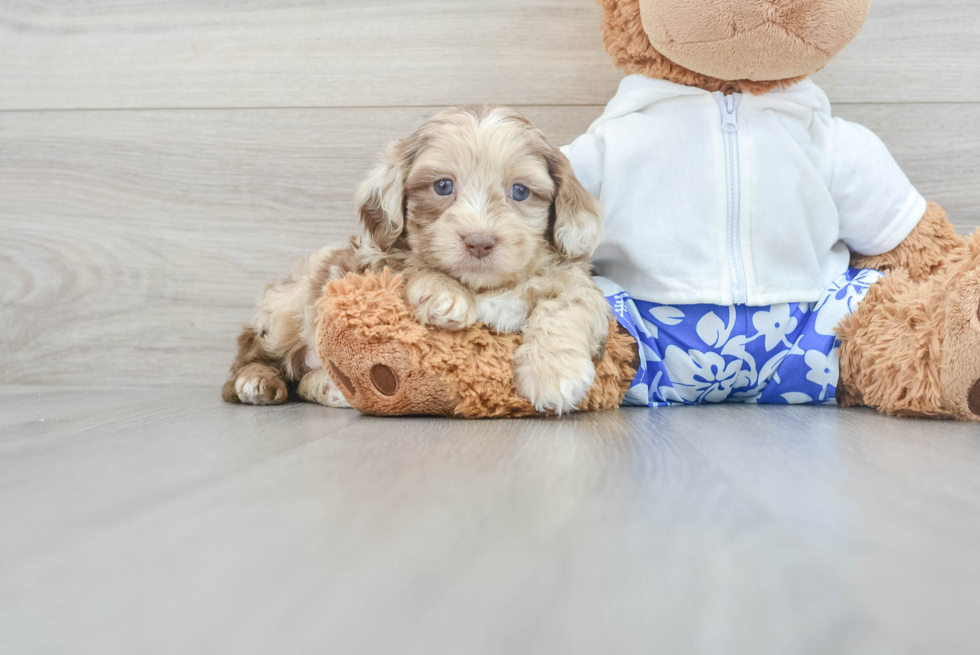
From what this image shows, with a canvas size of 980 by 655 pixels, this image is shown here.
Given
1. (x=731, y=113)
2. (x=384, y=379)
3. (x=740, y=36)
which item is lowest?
(x=384, y=379)

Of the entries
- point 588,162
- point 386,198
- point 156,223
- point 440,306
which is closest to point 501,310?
point 440,306

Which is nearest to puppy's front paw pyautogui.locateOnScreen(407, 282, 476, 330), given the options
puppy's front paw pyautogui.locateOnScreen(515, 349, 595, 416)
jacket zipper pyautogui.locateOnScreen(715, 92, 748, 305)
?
puppy's front paw pyautogui.locateOnScreen(515, 349, 595, 416)

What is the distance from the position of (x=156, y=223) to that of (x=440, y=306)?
3.21 feet

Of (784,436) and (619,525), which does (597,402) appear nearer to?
(784,436)

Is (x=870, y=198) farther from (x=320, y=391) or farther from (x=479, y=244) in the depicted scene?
(x=320, y=391)

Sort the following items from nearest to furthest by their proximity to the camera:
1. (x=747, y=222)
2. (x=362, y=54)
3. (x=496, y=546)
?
(x=496, y=546) < (x=747, y=222) < (x=362, y=54)

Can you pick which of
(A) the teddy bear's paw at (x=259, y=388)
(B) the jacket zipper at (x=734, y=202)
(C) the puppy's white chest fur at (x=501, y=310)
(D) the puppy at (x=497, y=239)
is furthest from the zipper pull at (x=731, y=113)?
(A) the teddy bear's paw at (x=259, y=388)

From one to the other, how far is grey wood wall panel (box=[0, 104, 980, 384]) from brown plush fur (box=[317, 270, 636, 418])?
24.9 inches

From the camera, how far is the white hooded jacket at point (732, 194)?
3.99 ft

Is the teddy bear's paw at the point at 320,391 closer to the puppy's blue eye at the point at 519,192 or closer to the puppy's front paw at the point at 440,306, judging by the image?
the puppy's front paw at the point at 440,306

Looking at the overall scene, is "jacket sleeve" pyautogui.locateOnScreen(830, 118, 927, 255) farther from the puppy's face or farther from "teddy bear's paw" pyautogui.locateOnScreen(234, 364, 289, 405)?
"teddy bear's paw" pyautogui.locateOnScreen(234, 364, 289, 405)

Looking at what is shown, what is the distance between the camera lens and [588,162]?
128 cm

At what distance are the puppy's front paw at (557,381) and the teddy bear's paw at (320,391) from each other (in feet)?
1.34

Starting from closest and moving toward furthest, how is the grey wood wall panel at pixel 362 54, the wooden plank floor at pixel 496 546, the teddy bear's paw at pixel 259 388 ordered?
the wooden plank floor at pixel 496 546 < the teddy bear's paw at pixel 259 388 < the grey wood wall panel at pixel 362 54
